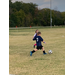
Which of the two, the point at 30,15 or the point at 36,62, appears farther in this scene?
the point at 30,15

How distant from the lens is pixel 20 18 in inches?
2034

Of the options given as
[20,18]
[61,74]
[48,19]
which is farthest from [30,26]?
[61,74]

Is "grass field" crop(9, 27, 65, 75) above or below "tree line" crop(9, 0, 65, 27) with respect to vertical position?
below

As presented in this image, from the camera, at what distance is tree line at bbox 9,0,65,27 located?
51156 mm

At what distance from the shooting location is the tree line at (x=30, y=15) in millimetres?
51156

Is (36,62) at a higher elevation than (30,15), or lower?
lower

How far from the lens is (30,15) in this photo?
56.5 meters

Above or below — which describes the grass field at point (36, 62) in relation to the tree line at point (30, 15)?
below

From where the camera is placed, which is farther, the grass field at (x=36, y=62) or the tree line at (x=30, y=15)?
the tree line at (x=30, y=15)

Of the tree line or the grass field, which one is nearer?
the grass field
